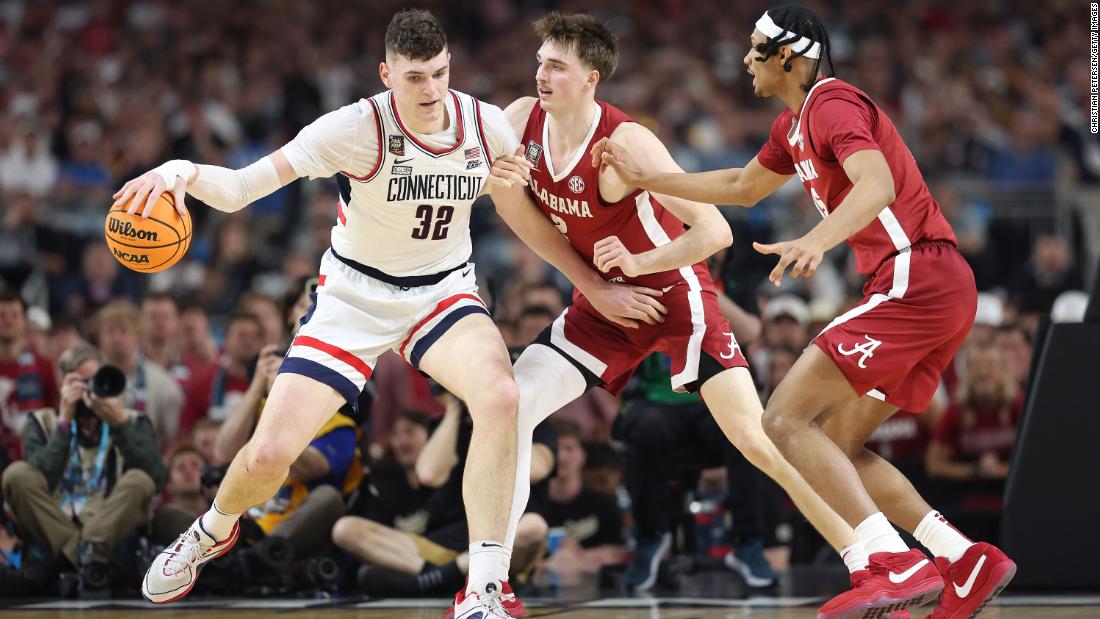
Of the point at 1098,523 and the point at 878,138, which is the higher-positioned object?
the point at 878,138

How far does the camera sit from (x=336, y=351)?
6246 mm

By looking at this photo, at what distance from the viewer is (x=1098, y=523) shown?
7102 millimetres

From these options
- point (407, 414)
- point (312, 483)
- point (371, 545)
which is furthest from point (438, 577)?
point (407, 414)

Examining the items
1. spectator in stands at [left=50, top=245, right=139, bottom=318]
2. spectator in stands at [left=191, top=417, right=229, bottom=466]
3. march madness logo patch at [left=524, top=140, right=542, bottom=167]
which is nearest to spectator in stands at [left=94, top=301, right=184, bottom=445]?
spectator in stands at [left=191, top=417, right=229, bottom=466]

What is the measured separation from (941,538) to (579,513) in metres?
4.03

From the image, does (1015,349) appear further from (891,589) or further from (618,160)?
(891,589)

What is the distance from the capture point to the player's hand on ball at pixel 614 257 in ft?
20.2

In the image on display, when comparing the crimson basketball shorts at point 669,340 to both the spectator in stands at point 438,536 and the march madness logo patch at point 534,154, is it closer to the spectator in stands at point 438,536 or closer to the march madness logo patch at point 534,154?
the march madness logo patch at point 534,154

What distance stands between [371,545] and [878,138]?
3.79m

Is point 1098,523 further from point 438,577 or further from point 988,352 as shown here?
point 438,577

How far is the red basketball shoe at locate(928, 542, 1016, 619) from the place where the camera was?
5.60 m

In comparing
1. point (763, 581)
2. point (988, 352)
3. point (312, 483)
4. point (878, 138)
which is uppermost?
point (878, 138)

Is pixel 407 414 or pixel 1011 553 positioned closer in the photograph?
pixel 1011 553

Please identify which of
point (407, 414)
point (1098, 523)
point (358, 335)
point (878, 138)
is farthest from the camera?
point (407, 414)
